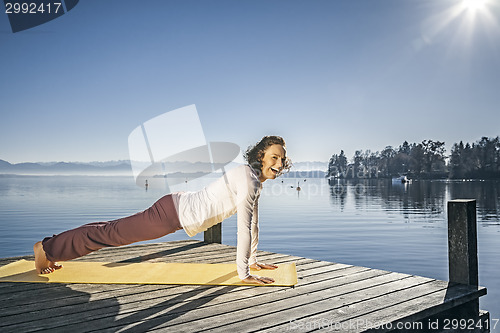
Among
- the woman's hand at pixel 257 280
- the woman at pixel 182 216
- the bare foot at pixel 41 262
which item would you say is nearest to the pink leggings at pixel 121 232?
the woman at pixel 182 216

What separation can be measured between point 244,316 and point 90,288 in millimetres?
Answer: 1313

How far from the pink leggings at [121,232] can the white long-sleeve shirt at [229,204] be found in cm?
9

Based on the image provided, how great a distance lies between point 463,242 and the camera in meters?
3.44

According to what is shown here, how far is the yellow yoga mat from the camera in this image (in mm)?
3346

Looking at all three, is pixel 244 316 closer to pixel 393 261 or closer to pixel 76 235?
pixel 76 235

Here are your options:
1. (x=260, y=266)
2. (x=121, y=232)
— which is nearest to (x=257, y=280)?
(x=260, y=266)

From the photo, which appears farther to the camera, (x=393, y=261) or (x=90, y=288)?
(x=393, y=261)

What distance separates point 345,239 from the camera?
14.5 meters

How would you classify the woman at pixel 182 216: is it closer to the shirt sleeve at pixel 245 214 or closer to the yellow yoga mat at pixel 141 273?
the shirt sleeve at pixel 245 214

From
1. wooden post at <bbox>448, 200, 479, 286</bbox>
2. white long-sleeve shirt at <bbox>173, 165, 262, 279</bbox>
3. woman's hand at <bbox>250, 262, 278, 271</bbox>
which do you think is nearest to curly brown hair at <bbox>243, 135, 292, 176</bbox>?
white long-sleeve shirt at <bbox>173, 165, 262, 279</bbox>

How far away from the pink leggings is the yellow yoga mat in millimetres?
272

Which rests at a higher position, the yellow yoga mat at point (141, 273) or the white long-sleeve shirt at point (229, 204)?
the white long-sleeve shirt at point (229, 204)

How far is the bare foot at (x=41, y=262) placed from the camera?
11.4ft

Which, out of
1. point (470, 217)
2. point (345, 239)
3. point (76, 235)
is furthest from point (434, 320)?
point (345, 239)
